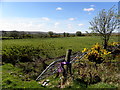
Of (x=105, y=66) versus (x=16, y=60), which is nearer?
(x=105, y=66)

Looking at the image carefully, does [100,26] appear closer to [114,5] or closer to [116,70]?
[114,5]

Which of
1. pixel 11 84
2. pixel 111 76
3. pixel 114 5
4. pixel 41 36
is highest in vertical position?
pixel 114 5

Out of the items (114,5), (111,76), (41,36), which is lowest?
(111,76)

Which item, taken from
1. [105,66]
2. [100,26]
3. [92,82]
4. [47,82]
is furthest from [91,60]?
[100,26]

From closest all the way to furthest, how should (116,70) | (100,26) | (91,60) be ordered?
(116,70) < (91,60) < (100,26)

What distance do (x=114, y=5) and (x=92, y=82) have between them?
1153cm

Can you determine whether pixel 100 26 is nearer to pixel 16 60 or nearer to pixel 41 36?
pixel 16 60

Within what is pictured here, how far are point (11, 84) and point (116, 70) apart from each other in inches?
210

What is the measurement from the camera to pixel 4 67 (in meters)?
8.92

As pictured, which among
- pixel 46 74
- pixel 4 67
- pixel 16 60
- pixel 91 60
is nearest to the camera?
pixel 46 74

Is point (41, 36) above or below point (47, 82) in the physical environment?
above

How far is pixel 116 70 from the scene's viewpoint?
6.65 m

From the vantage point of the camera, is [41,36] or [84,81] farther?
[41,36]

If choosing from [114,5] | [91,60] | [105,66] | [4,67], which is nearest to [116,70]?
[105,66]
